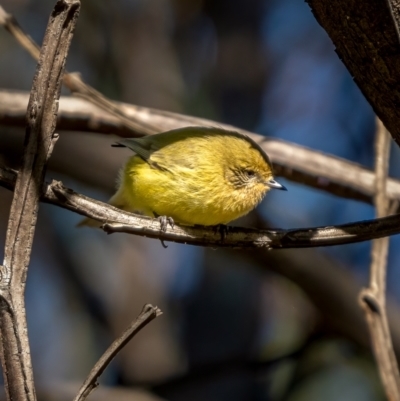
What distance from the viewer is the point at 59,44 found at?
1.57 m

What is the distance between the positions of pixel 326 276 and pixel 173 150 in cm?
173

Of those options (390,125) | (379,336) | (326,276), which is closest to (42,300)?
(326,276)

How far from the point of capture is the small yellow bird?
141 inches

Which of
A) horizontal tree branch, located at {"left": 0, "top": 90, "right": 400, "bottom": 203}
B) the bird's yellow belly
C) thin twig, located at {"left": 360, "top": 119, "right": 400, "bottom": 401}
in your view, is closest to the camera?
Result: thin twig, located at {"left": 360, "top": 119, "right": 400, "bottom": 401}

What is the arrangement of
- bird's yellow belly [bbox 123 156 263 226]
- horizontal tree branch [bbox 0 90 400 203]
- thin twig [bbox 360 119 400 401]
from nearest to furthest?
thin twig [bbox 360 119 400 401] → bird's yellow belly [bbox 123 156 263 226] → horizontal tree branch [bbox 0 90 400 203]

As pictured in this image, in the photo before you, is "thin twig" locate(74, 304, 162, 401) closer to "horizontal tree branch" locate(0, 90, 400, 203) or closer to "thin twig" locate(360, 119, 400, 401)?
"thin twig" locate(360, 119, 400, 401)

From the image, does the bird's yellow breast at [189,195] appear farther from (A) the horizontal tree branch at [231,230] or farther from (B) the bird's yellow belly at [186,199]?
(A) the horizontal tree branch at [231,230]

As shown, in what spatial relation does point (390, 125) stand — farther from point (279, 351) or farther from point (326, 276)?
point (279, 351)

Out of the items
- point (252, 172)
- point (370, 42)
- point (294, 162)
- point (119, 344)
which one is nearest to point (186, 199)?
point (252, 172)

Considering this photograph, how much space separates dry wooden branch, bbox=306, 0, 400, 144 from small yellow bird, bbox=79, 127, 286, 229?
162cm

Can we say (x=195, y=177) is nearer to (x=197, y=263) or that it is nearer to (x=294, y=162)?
(x=294, y=162)

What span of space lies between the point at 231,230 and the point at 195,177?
1.23m

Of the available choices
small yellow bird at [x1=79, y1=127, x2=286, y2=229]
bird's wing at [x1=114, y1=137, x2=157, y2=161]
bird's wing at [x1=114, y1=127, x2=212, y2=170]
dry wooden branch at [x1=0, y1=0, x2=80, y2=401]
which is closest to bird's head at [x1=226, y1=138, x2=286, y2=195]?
small yellow bird at [x1=79, y1=127, x2=286, y2=229]

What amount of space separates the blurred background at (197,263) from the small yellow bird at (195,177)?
1204 millimetres
